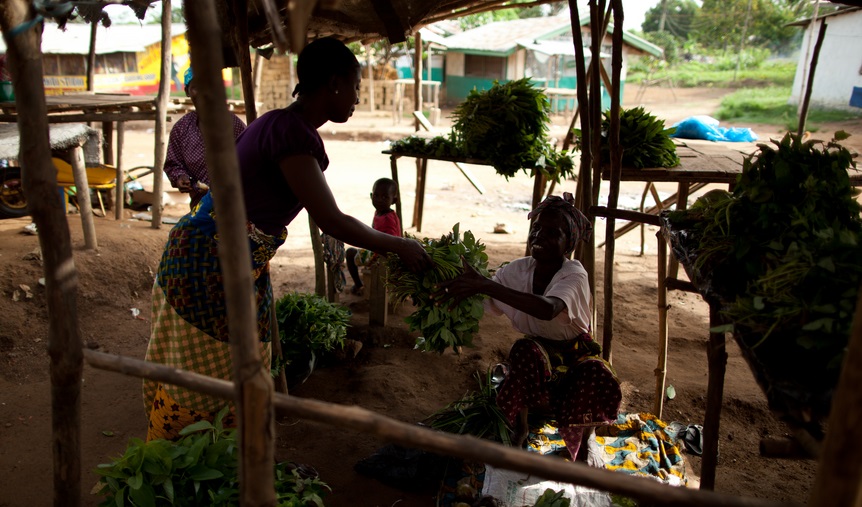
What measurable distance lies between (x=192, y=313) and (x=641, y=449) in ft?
8.29

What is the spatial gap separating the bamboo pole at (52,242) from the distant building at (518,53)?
70.3ft

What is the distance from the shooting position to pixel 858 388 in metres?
1.30

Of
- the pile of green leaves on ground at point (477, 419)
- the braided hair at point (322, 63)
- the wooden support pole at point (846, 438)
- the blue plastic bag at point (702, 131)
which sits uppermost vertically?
the braided hair at point (322, 63)

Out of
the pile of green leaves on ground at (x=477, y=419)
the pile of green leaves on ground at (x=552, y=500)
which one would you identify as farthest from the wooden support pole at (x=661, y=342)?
the pile of green leaves on ground at (x=552, y=500)

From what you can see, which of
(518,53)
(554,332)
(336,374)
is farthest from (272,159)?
(518,53)

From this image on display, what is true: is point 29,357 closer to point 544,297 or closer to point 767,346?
point 544,297

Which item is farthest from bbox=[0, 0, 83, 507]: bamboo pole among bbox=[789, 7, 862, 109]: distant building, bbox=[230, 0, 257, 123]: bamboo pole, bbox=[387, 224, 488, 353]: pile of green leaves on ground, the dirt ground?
bbox=[789, 7, 862, 109]: distant building

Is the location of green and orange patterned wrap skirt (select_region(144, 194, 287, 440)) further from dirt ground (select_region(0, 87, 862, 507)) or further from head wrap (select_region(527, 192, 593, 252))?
head wrap (select_region(527, 192, 593, 252))

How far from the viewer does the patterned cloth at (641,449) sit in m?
3.21

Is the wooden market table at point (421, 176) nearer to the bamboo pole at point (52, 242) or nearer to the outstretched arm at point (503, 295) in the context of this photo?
the outstretched arm at point (503, 295)

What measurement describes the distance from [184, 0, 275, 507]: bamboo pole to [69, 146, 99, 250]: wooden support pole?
4.79m

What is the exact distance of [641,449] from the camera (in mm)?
3400

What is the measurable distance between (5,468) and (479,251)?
2.79 m

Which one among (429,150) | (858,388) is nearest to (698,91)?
(429,150)
